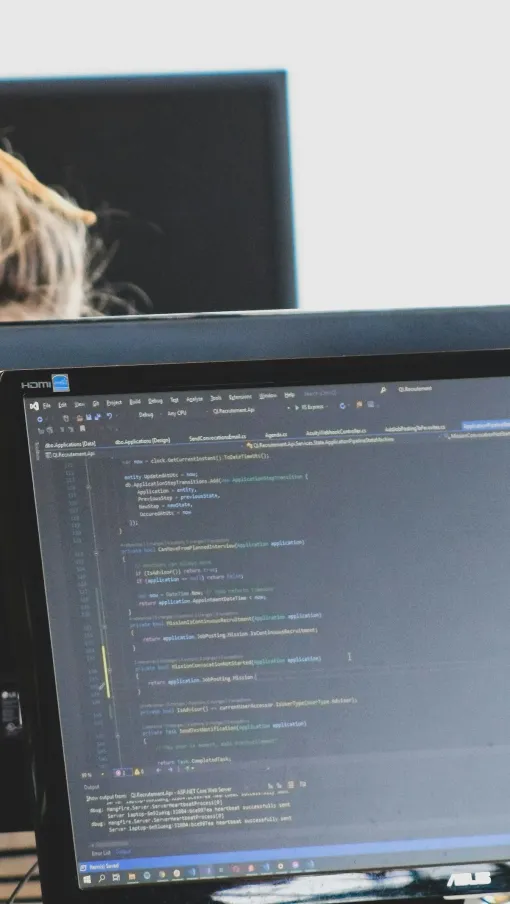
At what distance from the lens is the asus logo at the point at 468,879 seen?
24.8 inches

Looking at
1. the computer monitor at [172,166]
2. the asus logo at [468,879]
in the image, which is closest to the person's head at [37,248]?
the computer monitor at [172,166]

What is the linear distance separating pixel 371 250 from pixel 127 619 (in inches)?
61.5

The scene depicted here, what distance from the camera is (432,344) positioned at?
0.71 meters

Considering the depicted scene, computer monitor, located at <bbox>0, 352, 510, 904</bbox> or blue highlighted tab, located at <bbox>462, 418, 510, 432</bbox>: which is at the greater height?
blue highlighted tab, located at <bbox>462, 418, 510, 432</bbox>

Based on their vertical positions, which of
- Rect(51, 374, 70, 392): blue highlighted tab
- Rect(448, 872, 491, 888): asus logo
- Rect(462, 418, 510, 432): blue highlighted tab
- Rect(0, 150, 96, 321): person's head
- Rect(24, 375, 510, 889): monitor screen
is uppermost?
Rect(0, 150, 96, 321): person's head

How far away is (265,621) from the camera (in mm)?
610

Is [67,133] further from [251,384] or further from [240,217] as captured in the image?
[251,384]

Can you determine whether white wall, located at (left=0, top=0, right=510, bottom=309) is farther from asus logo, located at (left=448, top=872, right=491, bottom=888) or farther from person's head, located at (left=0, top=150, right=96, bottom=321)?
asus logo, located at (left=448, top=872, right=491, bottom=888)

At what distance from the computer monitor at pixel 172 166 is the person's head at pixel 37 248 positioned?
41mm

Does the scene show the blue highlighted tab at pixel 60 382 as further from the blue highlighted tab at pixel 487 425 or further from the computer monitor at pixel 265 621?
the blue highlighted tab at pixel 487 425

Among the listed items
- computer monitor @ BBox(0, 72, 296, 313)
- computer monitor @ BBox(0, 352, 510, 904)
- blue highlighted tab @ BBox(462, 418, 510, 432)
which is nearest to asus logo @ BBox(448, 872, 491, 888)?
computer monitor @ BBox(0, 352, 510, 904)

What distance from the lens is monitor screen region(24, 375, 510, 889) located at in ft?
1.96

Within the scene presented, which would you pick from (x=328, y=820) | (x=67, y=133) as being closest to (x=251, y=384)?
(x=328, y=820)

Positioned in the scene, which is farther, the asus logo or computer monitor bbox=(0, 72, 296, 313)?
computer monitor bbox=(0, 72, 296, 313)
